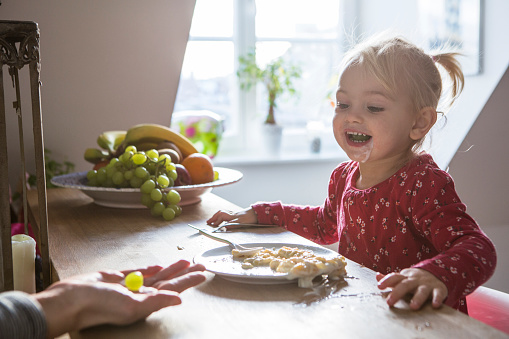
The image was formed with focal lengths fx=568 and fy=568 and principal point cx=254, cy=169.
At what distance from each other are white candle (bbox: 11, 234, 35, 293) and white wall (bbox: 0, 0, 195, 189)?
3.66 feet

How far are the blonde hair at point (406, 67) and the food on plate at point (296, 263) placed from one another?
0.48 m

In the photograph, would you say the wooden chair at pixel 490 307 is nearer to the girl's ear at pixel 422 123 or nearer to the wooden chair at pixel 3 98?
the girl's ear at pixel 422 123

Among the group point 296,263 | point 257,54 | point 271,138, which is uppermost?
point 257,54

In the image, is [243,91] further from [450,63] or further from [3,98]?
[3,98]

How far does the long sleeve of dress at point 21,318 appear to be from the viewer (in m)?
0.67

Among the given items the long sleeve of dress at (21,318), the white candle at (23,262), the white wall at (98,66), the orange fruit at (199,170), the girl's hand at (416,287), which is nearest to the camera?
the long sleeve of dress at (21,318)

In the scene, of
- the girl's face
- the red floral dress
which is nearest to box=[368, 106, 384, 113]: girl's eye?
the girl's face

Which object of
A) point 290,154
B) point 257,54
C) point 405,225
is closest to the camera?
point 405,225

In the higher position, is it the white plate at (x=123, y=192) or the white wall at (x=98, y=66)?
the white wall at (x=98, y=66)

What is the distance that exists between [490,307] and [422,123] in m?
0.50

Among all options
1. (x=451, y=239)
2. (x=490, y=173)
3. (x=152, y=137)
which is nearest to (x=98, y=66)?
(x=152, y=137)

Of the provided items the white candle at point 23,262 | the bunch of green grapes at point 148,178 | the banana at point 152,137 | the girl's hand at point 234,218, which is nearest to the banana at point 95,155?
the banana at point 152,137

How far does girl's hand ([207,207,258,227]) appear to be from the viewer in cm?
138

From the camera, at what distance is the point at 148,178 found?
4.95 feet
